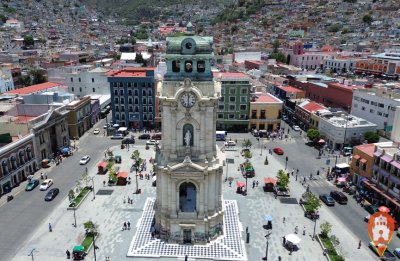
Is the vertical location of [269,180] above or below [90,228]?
below

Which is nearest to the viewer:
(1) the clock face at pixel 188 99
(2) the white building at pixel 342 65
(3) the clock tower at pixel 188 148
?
(3) the clock tower at pixel 188 148

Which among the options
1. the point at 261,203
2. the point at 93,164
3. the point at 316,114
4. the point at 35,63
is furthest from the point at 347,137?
the point at 35,63

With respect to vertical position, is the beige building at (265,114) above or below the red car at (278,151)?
above

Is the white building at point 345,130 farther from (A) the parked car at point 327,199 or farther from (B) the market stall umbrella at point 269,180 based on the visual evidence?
(B) the market stall umbrella at point 269,180

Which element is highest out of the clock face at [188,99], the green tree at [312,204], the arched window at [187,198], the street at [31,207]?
the clock face at [188,99]

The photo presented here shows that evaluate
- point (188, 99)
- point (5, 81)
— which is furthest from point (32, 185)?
point (5, 81)

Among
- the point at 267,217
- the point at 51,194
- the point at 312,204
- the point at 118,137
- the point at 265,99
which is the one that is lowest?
the point at 51,194

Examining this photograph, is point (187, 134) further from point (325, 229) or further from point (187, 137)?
point (325, 229)

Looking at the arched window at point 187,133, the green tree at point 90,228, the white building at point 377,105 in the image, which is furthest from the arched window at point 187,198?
the white building at point 377,105
